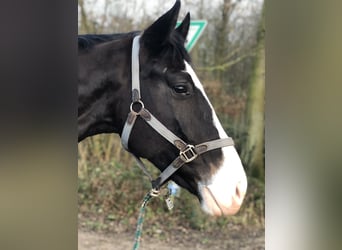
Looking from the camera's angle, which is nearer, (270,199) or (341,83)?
(341,83)

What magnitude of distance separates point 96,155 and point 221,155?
0.81 m

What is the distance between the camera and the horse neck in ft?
8.94

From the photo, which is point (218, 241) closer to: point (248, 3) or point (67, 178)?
point (67, 178)

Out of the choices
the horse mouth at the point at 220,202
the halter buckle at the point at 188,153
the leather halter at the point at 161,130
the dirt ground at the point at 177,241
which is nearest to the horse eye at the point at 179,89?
the leather halter at the point at 161,130

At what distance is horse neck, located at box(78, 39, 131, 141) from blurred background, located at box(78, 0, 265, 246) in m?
0.19

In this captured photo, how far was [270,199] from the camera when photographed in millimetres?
2906

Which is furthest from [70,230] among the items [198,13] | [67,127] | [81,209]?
[198,13]

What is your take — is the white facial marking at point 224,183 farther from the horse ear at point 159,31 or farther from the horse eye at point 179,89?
the horse ear at point 159,31

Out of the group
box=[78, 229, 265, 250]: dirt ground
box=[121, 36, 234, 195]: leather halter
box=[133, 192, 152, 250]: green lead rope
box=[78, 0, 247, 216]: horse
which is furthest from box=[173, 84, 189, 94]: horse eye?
box=[78, 229, 265, 250]: dirt ground

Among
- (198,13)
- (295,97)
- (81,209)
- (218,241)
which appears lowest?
(218,241)

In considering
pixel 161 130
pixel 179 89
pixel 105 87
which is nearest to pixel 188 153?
pixel 161 130

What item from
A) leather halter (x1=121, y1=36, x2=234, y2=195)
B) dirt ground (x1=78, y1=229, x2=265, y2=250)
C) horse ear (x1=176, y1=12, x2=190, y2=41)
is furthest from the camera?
dirt ground (x1=78, y1=229, x2=265, y2=250)

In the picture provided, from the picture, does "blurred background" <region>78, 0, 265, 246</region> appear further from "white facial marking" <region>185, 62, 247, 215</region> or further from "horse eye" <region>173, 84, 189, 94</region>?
"horse eye" <region>173, 84, 189, 94</region>

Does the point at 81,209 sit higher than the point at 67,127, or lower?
lower
